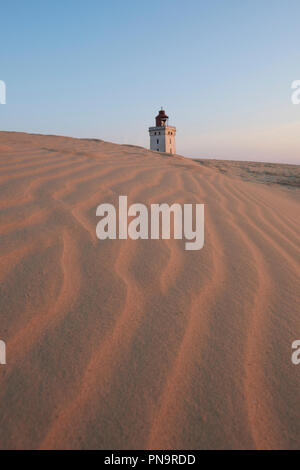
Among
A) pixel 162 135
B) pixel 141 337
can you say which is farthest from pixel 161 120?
pixel 141 337

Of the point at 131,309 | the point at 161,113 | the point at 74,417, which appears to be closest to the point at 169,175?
the point at 131,309

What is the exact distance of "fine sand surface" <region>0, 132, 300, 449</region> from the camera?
0.83 metres

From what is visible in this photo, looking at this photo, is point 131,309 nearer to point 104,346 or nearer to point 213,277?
point 104,346

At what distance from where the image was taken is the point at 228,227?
2.34 m

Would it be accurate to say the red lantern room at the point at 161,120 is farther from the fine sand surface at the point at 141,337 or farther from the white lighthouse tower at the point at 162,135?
the fine sand surface at the point at 141,337

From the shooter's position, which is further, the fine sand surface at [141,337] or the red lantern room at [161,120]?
the red lantern room at [161,120]

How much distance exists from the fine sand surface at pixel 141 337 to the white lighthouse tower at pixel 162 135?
30.8 meters

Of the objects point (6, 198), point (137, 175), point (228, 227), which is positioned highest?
point (137, 175)

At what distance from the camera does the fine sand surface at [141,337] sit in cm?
83

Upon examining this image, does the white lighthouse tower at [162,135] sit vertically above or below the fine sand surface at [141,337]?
above

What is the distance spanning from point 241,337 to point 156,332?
13.0 inches

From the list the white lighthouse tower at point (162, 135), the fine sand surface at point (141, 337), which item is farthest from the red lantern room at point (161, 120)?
the fine sand surface at point (141, 337)

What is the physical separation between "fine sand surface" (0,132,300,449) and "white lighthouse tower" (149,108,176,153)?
101ft

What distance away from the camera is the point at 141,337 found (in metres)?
1.13
